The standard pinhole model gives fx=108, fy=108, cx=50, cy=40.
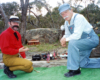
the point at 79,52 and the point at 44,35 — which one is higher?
the point at 79,52

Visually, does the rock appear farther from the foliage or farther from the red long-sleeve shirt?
the foliage

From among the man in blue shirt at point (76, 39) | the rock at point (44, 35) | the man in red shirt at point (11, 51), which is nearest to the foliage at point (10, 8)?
the rock at point (44, 35)

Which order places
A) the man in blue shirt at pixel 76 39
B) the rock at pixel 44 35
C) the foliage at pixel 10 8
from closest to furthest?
the man in blue shirt at pixel 76 39
the rock at pixel 44 35
the foliage at pixel 10 8

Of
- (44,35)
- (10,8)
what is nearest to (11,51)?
(44,35)

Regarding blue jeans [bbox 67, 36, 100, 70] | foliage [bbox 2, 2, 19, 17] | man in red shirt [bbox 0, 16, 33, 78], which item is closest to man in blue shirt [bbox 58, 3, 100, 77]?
blue jeans [bbox 67, 36, 100, 70]

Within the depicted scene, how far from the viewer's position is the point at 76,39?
80.4 inches

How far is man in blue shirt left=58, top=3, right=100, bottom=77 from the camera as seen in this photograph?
1994mm

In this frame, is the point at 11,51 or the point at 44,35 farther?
the point at 44,35

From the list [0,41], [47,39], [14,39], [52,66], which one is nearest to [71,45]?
[52,66]

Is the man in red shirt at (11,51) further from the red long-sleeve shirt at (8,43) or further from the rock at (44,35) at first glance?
the rock at (44,35)

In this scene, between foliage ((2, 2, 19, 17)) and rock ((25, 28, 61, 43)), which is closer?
rock ((25, 28, 61, 43))

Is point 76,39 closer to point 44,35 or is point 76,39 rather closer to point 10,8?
point 44,35

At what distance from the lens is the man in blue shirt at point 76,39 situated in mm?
1994

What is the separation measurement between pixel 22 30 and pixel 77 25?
21.1ft
